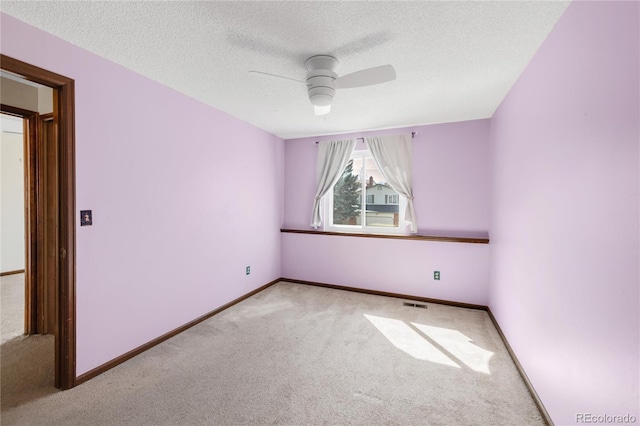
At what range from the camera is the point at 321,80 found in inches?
79.7

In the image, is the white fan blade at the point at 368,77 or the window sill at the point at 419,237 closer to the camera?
the white fan blade at the point at 368,77

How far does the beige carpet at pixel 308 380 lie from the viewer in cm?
170

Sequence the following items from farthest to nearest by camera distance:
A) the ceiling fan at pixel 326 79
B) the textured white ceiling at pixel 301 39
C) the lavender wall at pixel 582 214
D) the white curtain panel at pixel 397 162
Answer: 1. the white curtain panel at pixel 397 162
2. the ceiling fan at pixel 326 79
3. the textured white ceiling at pixel 301 39
4. the lavender wall at pixel 582 214

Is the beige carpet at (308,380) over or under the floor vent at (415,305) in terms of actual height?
under

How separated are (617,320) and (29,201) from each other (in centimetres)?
417

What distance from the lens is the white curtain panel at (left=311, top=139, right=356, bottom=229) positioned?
13.8 ft

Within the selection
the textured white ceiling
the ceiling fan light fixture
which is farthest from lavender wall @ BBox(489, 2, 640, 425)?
the ceiling fan light fixture

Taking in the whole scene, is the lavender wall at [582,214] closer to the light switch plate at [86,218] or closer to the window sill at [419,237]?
the window sill at [419,237]

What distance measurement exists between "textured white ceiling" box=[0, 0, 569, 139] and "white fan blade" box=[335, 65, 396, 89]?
8.0 inches

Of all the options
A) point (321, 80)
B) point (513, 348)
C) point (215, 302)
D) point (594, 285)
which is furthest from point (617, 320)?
point (215, 302)

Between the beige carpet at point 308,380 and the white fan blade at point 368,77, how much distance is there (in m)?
2.14

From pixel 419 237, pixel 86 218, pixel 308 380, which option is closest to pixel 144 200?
pixel 86 218

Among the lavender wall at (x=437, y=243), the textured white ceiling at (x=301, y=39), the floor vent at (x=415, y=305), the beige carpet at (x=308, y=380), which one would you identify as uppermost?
the textured white ceiling at (x=301, y=39)

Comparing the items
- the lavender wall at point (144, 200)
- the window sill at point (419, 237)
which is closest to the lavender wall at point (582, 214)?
the window sill at point (419, 237)
